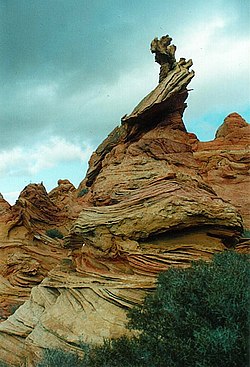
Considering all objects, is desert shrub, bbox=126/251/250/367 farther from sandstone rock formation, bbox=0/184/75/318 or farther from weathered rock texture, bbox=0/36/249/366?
sandstone rock formation, bbox=0/184/75/318

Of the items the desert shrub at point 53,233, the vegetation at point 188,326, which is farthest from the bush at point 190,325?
the desert shrub at point 53,233

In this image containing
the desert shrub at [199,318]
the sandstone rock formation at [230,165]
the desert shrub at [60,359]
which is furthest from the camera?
the sandstone rock formation at [230,165]

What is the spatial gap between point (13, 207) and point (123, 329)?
15286 mm

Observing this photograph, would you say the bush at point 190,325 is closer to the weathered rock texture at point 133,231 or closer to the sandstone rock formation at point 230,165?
the weathered rock texture at point 133,231

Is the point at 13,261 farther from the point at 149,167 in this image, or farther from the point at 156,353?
the point at 156,353

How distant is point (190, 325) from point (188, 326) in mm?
38

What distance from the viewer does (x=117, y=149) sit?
13492mm

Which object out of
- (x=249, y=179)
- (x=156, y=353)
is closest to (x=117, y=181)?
(x=156, y=353)

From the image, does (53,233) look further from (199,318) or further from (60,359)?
(199,318)

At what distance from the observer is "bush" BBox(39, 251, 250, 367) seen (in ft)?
21.9

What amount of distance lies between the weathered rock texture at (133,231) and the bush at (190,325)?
589 millimetres

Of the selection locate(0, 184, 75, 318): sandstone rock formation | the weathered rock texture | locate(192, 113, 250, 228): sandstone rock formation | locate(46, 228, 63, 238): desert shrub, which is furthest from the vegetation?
locate(192, 113, 250, 228): sandstone rock formation

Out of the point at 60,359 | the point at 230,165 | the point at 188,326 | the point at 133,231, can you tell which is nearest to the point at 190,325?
the point at 188,326

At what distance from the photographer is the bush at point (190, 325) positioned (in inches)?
263
